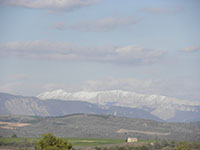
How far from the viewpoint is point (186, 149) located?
560ft

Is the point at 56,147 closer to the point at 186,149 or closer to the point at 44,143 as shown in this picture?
the point at 44,143

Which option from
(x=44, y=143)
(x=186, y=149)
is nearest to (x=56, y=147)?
(x=44, y=143)

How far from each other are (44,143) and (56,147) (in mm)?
4971

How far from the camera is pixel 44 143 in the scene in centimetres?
15650

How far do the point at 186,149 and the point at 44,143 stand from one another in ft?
160

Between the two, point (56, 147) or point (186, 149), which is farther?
point (186, 149)

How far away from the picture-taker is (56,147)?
154 meters

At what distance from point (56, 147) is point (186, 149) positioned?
4587 cm

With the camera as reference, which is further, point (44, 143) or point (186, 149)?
point (186, 149)
